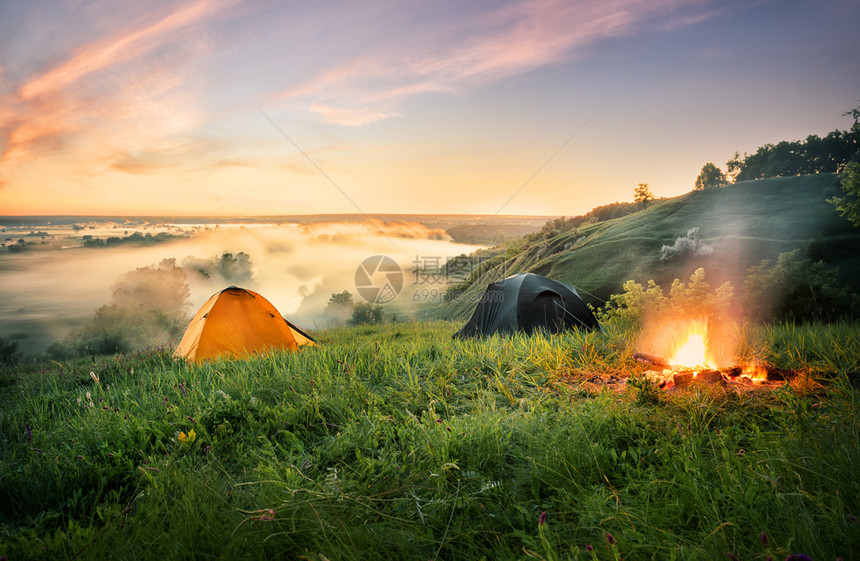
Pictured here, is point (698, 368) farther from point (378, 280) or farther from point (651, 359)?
point (378, 280)

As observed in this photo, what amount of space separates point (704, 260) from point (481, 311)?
19.5 m

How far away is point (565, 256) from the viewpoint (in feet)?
102

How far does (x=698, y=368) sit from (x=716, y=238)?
27.1 m

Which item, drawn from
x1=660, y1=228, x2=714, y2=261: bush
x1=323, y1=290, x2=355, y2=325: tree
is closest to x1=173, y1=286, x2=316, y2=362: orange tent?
x1=660, y1=228, x2=714, y2=261: bush

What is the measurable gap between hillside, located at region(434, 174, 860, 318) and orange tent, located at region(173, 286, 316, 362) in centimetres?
1782

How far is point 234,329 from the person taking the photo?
10.6 meters

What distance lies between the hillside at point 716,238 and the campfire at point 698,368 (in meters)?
18.3

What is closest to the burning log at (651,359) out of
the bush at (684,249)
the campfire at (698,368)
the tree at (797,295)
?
the campfire at (698,368)

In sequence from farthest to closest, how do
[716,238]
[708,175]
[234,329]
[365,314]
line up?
[708,175] → [365,314] → [716,238] → [234,329]

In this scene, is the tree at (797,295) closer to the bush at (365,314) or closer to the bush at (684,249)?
the bush at (684,249)

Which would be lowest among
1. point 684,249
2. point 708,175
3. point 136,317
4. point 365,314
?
point 136,317

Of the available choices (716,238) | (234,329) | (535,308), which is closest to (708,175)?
(716,238)

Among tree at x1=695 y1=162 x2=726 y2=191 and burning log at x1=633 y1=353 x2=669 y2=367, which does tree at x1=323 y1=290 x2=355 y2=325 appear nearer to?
burning log at x1=633 y1=353 x2=669 y2=367

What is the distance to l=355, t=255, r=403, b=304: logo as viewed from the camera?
34.0 meters
